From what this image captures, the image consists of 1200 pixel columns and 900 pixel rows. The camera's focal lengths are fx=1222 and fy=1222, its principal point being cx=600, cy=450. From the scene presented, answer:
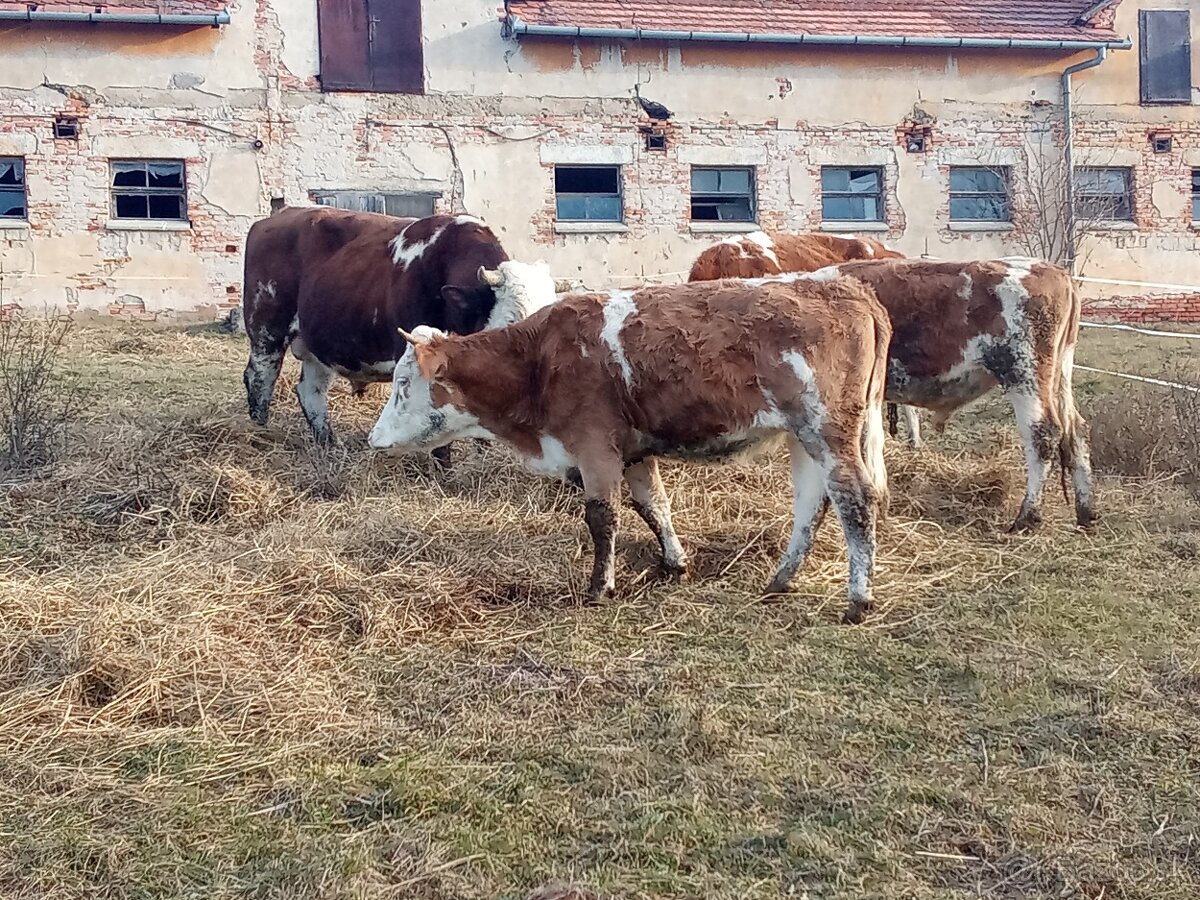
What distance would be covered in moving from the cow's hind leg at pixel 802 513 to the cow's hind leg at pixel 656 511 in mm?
517

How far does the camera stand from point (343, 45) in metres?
17.8

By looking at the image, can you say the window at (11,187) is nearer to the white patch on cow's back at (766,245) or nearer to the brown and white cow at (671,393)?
the white patch on cow's back at (766,245)

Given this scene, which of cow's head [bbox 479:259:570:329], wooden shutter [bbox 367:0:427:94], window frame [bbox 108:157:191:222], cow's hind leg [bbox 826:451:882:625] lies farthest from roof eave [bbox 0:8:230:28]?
cow's hind leg [bbox 826:451:882:625]

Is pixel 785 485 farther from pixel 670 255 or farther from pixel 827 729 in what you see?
pixel 670 255

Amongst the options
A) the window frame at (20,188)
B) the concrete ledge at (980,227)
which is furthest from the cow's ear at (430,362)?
the concrete ledge at (980,227)

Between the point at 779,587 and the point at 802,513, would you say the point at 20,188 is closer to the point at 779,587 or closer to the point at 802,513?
the point at 802,513

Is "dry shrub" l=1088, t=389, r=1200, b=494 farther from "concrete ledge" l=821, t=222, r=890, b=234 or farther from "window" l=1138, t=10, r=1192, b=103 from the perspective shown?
"window" l=1138, t=10, r=1192, b=103

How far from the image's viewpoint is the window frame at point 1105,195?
65.9 feet

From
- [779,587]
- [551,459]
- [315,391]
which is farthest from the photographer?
[315,391]

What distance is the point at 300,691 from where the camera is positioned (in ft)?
15.2

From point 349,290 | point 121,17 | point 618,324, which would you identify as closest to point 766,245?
point 349,290

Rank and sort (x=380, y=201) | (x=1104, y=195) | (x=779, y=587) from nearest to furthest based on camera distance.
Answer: (x=779, y=587) < (x=380, y=201) < (x=1104, y=195)

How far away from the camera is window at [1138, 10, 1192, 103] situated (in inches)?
819

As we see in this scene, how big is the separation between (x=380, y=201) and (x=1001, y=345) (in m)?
12.7
